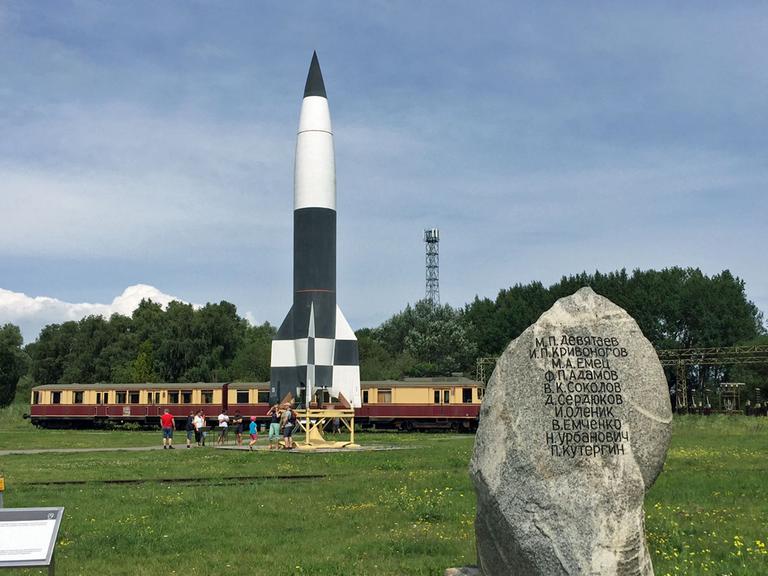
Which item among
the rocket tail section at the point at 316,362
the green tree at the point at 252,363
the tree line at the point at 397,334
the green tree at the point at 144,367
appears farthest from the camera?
the green tree at the point at 144,367

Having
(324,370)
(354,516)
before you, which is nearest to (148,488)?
(354,516)

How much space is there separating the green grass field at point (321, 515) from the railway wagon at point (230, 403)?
21.1m

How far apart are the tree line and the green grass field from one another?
154 ft

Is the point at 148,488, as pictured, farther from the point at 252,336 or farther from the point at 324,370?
the point at 252,336

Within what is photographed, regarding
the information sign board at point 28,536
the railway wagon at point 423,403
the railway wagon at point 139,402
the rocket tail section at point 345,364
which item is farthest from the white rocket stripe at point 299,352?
the information sign board at point 28,536

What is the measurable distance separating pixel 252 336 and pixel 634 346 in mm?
80868

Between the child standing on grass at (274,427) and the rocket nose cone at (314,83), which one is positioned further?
the rocket nose cone at (314,83)

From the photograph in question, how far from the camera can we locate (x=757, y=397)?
71250mm

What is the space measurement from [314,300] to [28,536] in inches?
1254

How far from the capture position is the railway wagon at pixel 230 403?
44.7 metres

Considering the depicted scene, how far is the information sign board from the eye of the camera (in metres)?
7.33

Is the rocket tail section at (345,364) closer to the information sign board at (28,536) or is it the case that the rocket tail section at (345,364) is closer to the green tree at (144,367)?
the information sign board at (28,536)

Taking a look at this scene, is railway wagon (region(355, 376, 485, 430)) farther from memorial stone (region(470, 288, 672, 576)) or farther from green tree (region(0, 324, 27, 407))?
green tree (region(0, 324, 27, 407))

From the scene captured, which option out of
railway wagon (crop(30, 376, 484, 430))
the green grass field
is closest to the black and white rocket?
railway wagon (crop(30, 376, 484, 430))
